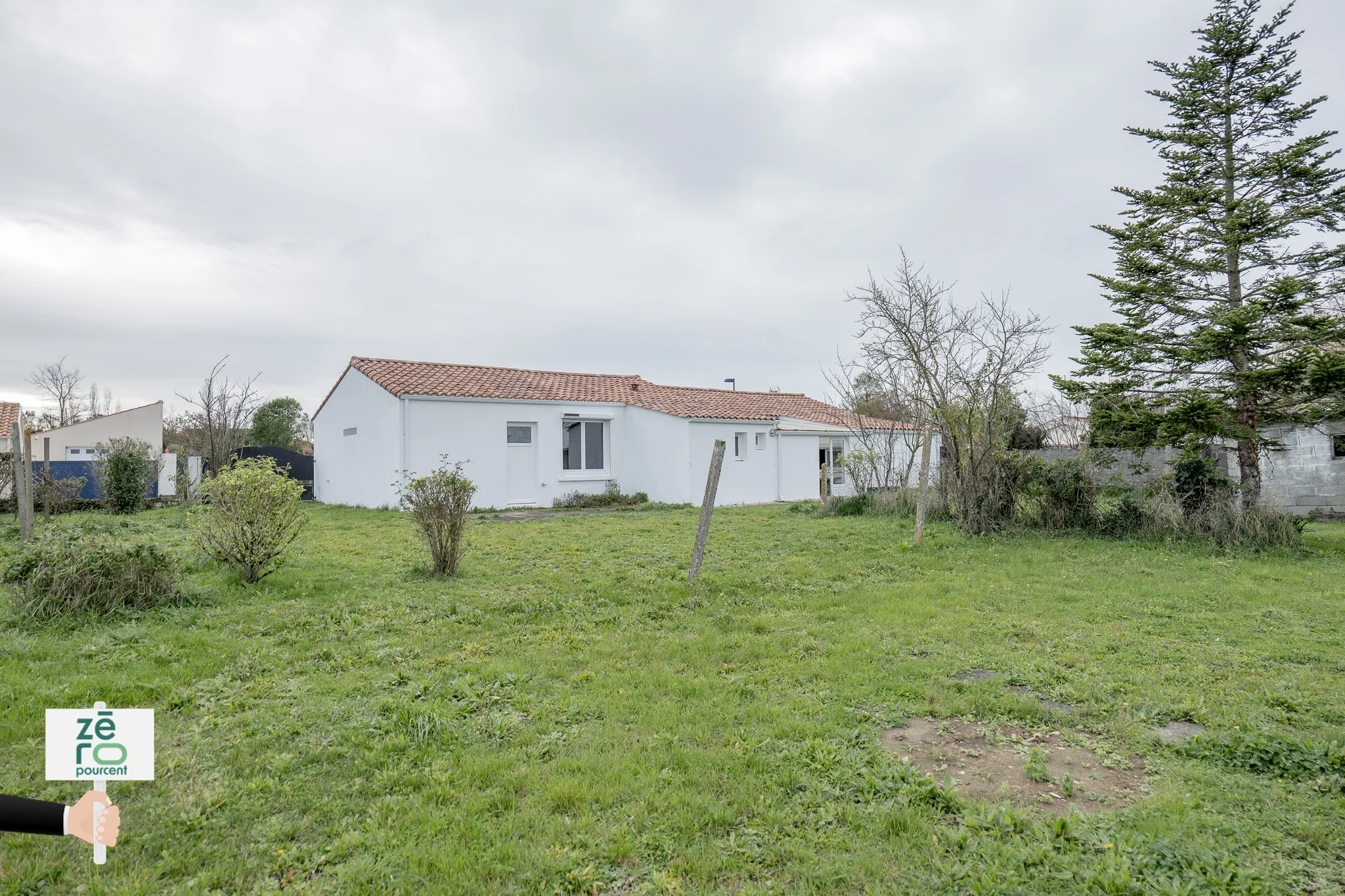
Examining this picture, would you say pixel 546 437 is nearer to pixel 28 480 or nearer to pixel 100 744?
pixel 28 480

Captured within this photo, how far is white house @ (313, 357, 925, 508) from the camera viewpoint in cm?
1756

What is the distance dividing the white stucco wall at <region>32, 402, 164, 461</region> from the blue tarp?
767 centimetres

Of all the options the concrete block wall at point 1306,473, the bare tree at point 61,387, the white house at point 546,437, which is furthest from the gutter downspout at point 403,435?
the bare tree at point 61,387

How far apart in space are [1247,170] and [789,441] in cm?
1252

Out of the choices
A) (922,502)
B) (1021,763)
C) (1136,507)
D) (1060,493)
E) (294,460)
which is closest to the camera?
(1021,763)

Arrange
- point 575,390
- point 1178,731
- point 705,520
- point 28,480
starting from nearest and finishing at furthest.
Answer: point 1178,731
point 705,520
point 28,480
point 575,390

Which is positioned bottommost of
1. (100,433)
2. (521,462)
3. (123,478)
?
(123,478)

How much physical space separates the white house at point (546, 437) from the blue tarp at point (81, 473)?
19.1 feet

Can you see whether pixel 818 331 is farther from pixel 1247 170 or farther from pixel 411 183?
pixel 411 183

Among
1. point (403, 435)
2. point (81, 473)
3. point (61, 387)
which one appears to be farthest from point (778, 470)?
point (61, 387)

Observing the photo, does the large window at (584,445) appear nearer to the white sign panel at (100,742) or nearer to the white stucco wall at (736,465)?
the white stucco wall at (736,465)

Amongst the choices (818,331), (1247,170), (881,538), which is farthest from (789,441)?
(1247,170)

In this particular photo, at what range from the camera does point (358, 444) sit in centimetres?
1923

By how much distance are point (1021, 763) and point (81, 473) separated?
974 inches
